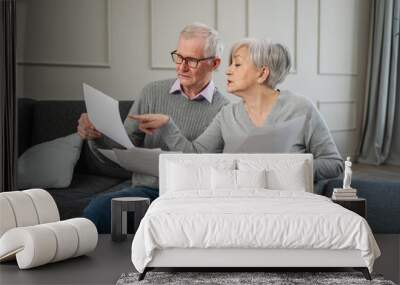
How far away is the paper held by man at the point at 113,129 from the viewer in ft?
20.9

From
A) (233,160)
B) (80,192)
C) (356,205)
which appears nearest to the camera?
(356,205)

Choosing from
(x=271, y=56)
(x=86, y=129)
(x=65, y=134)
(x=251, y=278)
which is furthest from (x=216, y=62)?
(x=251, y=278)

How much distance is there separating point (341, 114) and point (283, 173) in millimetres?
1017

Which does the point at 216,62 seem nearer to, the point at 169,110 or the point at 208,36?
the point at 208,36

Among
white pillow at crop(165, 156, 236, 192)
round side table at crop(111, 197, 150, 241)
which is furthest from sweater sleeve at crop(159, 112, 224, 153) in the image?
round side table at crop(111, 197, 150, 241)

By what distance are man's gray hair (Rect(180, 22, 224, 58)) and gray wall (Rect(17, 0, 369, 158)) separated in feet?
0.18

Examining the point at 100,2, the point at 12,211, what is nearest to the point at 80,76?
the point at 100,2

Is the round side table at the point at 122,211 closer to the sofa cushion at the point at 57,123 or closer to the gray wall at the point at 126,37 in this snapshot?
the sofa cushion at the point at 57,123

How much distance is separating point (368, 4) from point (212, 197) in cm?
259

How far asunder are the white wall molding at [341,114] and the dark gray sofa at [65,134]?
175 centimetres

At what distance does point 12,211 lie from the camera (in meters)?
5.03

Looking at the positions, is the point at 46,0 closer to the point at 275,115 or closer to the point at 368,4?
the point at 275,115

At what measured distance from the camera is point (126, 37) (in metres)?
6.34

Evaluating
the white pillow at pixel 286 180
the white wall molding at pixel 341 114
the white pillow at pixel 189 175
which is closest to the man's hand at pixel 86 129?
the white pillow at pixel 189 175
